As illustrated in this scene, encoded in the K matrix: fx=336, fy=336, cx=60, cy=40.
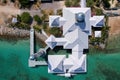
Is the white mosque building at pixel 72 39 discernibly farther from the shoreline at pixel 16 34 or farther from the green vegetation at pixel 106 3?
the green vegetation at pixel 106 3

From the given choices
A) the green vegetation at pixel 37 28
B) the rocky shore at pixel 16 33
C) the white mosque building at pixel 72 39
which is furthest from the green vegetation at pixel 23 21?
the white mosque building at pixel 72 39

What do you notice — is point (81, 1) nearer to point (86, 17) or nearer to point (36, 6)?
point (86, 17)

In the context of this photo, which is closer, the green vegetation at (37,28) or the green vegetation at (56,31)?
the green vegetation at (56,31)

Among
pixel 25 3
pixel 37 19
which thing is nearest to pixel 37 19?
pixel 37 19

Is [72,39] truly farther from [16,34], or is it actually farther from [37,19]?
[16,34]

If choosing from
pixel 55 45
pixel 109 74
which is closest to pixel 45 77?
pixel 55 45
